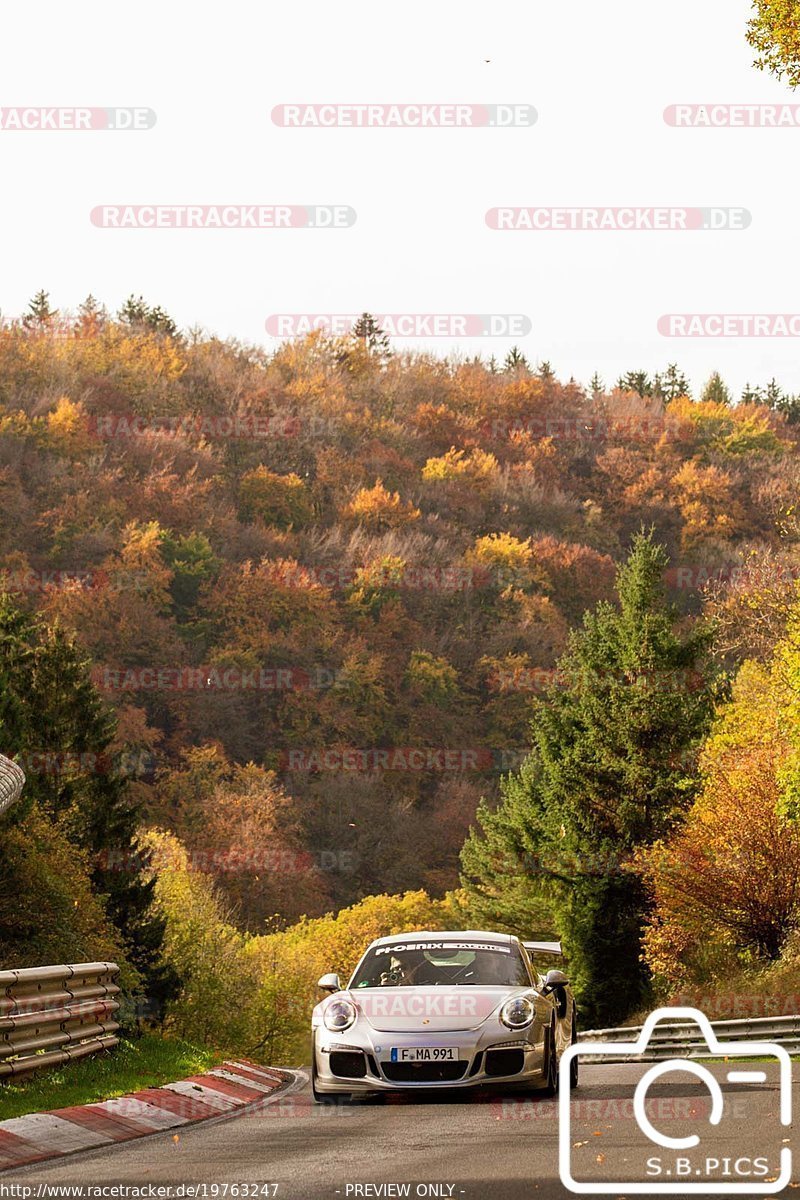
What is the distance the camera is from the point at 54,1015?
14.0m

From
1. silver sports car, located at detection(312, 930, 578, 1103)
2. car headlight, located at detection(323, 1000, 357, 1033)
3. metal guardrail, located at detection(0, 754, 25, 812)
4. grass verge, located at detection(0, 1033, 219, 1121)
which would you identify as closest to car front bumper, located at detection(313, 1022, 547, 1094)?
silver sports car, located at detection(312, 930, 578, 1103)

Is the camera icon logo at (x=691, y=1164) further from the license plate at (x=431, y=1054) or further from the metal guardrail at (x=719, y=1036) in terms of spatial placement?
the metal guardrail at (x=719, y=1036)

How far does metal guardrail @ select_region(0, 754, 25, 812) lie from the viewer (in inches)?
873

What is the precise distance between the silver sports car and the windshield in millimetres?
18

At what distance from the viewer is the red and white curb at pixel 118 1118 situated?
9.92 metres

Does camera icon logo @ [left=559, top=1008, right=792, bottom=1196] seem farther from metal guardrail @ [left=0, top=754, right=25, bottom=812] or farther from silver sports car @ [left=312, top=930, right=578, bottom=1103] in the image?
metal guardrail @ [left=0, top=754, right=25, bottom=812]

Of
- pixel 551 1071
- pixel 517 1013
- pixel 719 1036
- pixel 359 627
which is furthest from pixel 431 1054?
pixel 359 627

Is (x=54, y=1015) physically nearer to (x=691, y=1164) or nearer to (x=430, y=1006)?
(x=430, y=1006)

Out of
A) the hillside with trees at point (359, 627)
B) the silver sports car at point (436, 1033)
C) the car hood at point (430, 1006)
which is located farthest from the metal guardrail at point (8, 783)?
the car hood at point (430, 1006)

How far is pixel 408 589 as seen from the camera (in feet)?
365

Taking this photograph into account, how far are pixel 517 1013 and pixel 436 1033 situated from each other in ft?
2.38

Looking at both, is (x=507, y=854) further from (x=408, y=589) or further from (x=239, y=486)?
(x=239, y=486)

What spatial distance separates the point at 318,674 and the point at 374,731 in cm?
550

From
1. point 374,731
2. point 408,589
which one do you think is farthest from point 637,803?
point 408,589
